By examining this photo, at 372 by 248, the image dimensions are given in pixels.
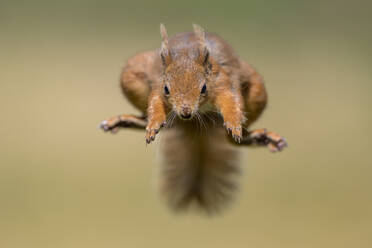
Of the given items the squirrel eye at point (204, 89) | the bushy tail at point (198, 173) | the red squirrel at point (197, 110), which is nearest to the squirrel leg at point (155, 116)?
the red squirrel at point (197, 110)

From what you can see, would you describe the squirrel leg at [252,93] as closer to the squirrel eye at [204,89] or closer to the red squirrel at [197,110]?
the red squirrel at [197,110]

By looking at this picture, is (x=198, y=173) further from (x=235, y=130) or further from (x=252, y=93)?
(x=235, y=130)

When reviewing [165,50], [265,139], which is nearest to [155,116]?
[165,50]

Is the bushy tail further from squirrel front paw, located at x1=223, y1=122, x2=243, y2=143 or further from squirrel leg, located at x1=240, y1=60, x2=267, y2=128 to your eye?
squirrel front paw, located at x1=223, y1=122, x2=243, y2=143

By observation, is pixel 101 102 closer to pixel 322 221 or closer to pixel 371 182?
pixel 322 221

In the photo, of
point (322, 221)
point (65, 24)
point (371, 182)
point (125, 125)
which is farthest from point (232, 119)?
point (65, 24)

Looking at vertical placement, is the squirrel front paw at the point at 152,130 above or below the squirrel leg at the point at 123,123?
below
